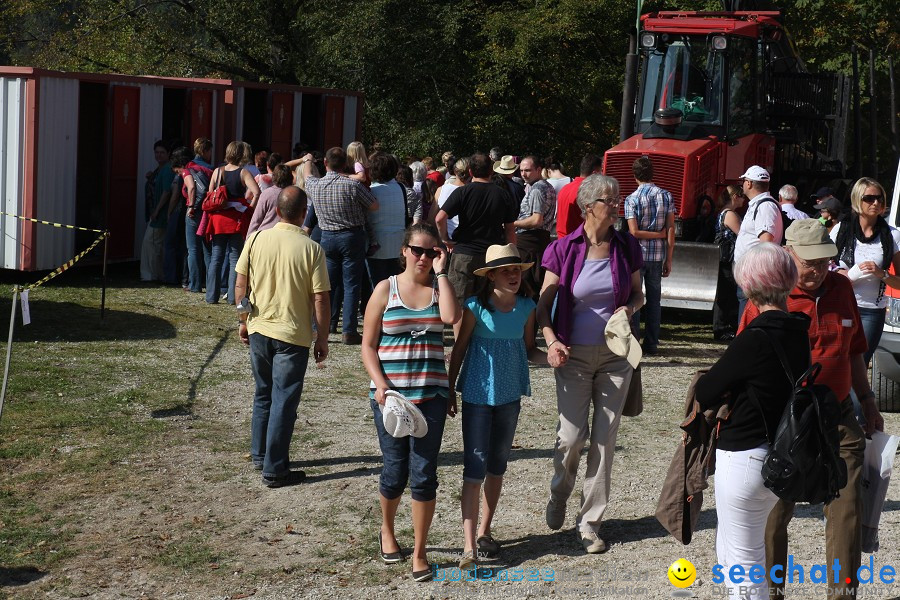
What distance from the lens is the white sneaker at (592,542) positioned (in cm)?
588

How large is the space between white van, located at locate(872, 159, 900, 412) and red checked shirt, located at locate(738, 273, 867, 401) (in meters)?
4.30

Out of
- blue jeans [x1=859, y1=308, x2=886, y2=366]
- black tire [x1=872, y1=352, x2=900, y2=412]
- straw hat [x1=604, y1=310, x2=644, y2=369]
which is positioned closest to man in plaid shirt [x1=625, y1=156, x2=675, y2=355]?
black tire [x1=872, y1=352, x2=900, y2=412]

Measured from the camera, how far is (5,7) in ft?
113

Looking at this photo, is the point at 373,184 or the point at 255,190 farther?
the point at 255,190

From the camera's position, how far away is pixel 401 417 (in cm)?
525

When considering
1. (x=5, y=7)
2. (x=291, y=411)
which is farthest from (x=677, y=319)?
(x=5, y=7)

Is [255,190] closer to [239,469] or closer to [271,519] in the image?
[239,469]

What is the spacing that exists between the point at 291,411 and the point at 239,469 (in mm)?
685

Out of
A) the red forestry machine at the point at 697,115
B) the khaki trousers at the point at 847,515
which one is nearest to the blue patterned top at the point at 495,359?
the khaki trousers at the point at 847,515

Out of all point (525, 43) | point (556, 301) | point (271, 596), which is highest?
point (525, 43)

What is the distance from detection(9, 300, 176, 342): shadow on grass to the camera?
441 inches

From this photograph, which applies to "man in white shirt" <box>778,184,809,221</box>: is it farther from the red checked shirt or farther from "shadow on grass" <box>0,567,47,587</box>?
"shadow on grass" <box>0,567,47,587</box>

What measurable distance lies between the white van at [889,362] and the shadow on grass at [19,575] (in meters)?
6.50

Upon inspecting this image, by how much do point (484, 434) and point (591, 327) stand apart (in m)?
0.84
